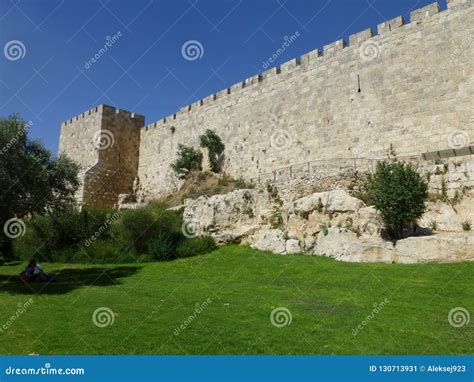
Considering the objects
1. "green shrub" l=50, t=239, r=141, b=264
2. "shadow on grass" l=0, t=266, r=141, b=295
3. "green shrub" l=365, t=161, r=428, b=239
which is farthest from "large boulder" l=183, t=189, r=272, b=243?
"green shrub" l=365, t=161, r=428, b=239

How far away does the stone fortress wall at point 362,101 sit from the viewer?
16203mm

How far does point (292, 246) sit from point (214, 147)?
41.6 feet

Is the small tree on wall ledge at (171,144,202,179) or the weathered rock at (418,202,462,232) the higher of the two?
the small tree on wall ledge at (171,144,202,179)

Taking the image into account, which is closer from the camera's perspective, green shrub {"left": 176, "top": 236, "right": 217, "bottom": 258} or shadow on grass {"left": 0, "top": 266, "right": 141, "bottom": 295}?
shadow on grass {"left": 0, "top": 266, "right": 141, "bottom": 295}

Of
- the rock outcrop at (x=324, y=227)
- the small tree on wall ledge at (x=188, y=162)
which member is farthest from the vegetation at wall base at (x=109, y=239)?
the small tree on wall ledge at (x=188, y=162)

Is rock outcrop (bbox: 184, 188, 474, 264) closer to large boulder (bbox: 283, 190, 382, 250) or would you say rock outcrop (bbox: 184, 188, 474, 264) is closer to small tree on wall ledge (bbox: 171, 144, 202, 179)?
large boulder (bbox: 283, 190, 382, 250)

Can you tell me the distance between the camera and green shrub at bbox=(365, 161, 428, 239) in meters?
12.9

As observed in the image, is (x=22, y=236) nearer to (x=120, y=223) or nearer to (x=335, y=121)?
(x=120, y=223)

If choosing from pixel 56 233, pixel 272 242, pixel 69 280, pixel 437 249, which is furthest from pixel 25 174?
pixel 437 249

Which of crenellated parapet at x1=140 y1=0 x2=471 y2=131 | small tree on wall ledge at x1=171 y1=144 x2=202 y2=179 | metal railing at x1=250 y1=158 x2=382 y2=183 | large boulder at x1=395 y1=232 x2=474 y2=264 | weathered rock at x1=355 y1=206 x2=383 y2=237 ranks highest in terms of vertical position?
crenellated parapet at x1=140 y1=0 x2=471 y2=131

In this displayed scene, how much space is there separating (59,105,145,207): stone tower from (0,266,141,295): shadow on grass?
601 inches

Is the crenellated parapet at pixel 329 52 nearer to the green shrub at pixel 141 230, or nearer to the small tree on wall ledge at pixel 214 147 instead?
the small tree on wall ledge at pixel 214 147

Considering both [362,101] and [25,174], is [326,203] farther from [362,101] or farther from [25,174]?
[25,174]

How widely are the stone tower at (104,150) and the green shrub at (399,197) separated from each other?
21.4 metres
